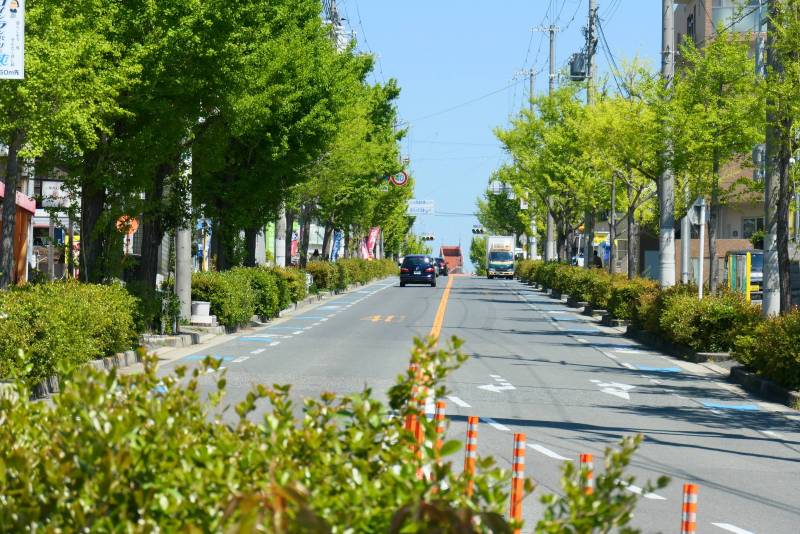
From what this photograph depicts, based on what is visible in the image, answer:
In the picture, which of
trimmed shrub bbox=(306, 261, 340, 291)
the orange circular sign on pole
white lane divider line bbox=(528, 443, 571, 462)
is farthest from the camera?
trimmed shrub bbox=(306, 261, 340, 291)

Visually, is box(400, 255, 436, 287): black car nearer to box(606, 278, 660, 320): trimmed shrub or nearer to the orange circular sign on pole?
box(606, 278, 660, 320): trimmed shrub

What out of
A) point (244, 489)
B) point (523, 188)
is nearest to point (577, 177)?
point (523, 188)

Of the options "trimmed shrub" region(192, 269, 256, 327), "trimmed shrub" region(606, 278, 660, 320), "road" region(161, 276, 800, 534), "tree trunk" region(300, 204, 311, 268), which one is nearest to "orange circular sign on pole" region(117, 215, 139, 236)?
"road" region(161, 276, 800, 534)

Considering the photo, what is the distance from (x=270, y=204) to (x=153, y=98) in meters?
12.0

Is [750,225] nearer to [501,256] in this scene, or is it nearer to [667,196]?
[501,256]

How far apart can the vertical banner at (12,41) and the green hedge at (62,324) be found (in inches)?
107

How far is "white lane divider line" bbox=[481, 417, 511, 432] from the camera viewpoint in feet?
43.6

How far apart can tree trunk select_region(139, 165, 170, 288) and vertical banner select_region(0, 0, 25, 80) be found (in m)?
8.92

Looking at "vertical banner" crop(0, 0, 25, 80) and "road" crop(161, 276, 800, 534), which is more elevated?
"vertical banner" crop(0, 0, 25, 80)

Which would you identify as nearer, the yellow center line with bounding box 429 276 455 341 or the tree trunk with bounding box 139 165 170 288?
the tree trunk with bounding box 139 165 170 288

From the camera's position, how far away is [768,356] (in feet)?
60.6

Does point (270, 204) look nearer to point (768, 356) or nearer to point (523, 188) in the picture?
point (768, 356)

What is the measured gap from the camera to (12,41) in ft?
50.2

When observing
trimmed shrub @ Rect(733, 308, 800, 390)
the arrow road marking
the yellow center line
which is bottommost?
the arrow road marking
